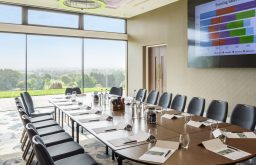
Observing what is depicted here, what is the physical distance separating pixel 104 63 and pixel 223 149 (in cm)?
753

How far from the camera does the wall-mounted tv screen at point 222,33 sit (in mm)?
4922

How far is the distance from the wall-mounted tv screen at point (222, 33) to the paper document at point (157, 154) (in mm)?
3762

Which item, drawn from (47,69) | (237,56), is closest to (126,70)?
(47,69)

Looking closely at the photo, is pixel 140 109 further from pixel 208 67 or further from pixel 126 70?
pixel 126 70

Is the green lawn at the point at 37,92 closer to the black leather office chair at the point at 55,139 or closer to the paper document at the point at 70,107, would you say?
the paper document at the point at 70,107

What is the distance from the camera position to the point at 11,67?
7656 millimetres

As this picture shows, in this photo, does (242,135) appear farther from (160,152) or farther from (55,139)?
(55,139)

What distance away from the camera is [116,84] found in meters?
9.54

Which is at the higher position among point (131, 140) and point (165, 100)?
point (165, 100)

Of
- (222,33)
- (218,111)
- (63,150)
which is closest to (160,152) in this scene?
(63,150)

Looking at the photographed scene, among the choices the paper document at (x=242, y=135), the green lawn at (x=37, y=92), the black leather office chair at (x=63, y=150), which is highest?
the green lawn at (x=37, y=92)

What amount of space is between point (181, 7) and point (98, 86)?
435cm

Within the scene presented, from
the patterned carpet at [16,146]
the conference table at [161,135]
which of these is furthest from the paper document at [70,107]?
the patterned carpet at [16,146]

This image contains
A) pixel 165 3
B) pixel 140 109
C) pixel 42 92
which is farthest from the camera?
pixel 42 92
